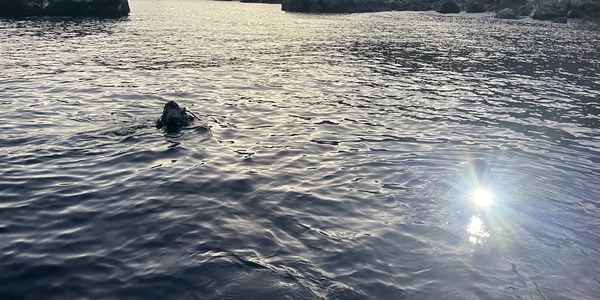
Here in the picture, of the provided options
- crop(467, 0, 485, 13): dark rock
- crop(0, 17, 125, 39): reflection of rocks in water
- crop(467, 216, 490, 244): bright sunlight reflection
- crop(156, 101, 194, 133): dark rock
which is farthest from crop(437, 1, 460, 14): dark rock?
crop(467, 216, 490, 244): bright sunlight reflection

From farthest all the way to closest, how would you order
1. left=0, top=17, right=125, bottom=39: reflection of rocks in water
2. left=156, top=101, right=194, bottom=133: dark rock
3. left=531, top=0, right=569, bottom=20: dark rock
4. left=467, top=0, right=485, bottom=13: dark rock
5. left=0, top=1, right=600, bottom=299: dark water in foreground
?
left=467, top=0, right=485, bottom=13: dark rock
left=531, top=0, right=569, bottom=20: dark rock
left=0, top=17, right=125, bottom=39: reflection of rocks in water
left=156, top=101, right=194, bottom=133: dark rock
left=0, top=1, right=600, bottom=299: dark water in foreground

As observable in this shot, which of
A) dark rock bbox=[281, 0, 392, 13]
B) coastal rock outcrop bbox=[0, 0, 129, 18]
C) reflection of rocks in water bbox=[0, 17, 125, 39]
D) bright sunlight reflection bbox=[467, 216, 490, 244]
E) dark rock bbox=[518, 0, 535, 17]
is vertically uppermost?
dark rock bbox=[281, 0, 392, 13]

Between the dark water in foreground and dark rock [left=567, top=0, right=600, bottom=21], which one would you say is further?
dark rock [left=567, top=0, right=600, bottom=21]

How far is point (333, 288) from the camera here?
367 inches

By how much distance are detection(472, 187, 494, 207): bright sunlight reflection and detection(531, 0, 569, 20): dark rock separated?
312ft

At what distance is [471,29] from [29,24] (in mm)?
70008

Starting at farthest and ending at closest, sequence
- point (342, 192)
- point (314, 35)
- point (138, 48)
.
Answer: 1. point (314, 35)
2. point (138, 48)
3. point (342, 192)

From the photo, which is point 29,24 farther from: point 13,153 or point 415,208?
point 415,208

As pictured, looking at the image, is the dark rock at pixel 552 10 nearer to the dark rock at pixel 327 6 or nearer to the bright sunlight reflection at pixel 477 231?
the dark rock at pixel 327 6

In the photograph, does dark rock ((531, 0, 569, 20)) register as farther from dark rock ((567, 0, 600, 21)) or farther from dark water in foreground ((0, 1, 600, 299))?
dark water in foreground ((0, 1, 600, 299))

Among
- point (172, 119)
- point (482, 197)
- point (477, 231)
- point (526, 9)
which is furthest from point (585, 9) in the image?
point (477, 231)

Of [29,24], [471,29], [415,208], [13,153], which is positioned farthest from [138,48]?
[471,29]

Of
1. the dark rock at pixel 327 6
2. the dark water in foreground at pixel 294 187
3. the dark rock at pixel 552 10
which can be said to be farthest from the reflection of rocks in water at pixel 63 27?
the dark rock at pixel 552 10

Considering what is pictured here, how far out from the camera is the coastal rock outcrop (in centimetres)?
6994
